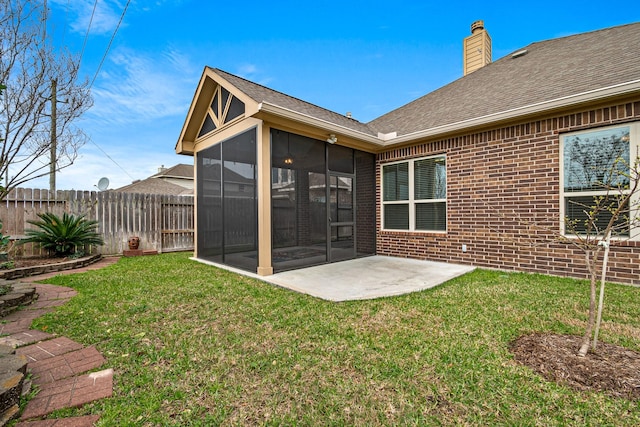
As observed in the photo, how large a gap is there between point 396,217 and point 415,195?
72cm

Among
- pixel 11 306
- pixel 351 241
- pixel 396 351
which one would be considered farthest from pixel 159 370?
pixel 351 241

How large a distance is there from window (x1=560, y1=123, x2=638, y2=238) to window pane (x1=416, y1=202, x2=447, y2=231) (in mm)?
2019

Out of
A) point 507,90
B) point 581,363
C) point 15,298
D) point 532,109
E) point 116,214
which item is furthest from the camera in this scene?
point 116,214

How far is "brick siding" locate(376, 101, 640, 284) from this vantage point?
14.8 ft

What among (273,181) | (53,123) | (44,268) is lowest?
(44,268)

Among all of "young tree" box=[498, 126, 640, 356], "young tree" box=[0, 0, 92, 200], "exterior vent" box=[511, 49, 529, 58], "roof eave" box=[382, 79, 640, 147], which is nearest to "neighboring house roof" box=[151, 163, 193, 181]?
"young tree" box=[0, 0, 92, 200]

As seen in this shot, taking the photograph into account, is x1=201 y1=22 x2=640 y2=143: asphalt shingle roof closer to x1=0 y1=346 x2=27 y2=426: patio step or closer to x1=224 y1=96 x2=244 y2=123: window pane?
x1=224 y1=96 x2=244 y2=123: window pane

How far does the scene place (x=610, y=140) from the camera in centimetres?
439

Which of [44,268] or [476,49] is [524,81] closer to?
[476,49]

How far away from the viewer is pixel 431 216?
6426 mm

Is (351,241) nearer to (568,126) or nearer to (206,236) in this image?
(206,236)

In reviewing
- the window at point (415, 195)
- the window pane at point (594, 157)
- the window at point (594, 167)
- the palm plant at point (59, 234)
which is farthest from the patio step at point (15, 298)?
the window pane at point (594, 157)

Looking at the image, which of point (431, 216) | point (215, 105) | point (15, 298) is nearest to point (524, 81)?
point (431, 216)

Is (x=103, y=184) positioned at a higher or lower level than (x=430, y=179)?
higher
